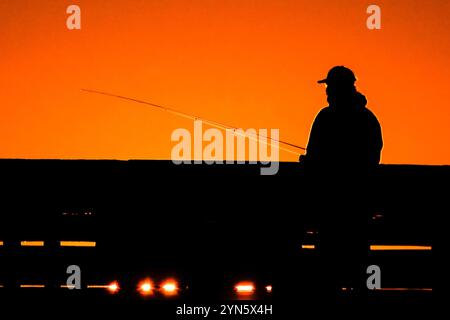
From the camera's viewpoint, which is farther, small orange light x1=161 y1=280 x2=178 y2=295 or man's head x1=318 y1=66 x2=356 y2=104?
man's head x1=318 y1=66 x2=356 y2=104

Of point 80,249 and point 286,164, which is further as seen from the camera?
point 80,249

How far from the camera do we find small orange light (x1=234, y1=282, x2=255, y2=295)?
14.0ft

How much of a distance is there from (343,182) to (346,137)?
280 mm

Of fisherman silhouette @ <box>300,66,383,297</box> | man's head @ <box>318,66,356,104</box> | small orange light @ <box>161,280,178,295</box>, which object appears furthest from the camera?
man's head @ <box>318,66,356,104</box>

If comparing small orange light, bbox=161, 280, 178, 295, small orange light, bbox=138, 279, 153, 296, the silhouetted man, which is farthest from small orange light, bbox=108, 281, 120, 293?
the silhouetted man

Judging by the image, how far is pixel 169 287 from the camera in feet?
14.3

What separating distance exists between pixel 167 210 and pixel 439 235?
1.60 meters

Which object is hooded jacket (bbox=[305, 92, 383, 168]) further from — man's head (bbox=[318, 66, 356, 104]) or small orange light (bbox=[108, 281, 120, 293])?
small orange light (bbox=[108, 281, 120, 293])

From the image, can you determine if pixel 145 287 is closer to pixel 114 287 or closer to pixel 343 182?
pixel 114 287

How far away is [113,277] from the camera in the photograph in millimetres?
4348

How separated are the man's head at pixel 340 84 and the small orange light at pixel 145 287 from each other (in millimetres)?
1569

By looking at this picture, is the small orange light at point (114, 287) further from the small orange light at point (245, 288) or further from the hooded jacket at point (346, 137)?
the hooded jacket at point (346, 137)
